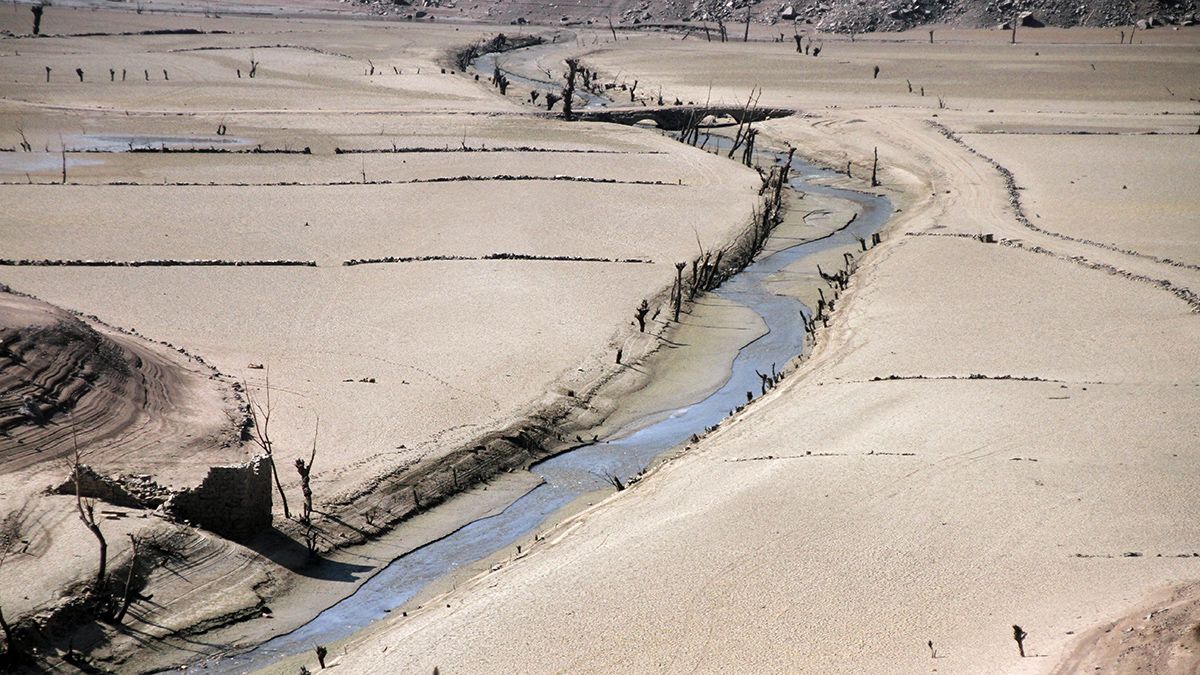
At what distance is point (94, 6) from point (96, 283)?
4093cm

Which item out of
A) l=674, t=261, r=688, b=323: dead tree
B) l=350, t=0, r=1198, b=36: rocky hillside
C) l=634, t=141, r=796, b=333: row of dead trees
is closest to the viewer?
l=674, t=261, r=688, b=323: dead tree

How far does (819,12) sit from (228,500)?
4745 centimetres

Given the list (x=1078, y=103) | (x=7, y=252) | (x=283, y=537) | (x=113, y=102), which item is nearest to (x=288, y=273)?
(x=7, y=252)

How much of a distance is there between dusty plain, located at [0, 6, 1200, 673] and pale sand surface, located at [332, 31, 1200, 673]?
0.04m

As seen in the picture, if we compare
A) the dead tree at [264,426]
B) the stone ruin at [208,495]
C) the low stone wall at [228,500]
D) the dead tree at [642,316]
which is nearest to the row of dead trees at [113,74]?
the dead tree at [642,316]

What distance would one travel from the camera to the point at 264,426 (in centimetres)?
1200

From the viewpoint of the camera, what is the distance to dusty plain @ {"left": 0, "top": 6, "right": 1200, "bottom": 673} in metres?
8.79

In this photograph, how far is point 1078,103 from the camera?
106ft

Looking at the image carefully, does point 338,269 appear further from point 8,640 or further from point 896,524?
point 896,524

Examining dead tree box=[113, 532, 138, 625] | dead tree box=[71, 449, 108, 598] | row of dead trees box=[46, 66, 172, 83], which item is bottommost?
dead tree box=[113, 532, 138, 625]

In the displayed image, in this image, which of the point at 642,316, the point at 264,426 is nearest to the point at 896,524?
the point at 264,426

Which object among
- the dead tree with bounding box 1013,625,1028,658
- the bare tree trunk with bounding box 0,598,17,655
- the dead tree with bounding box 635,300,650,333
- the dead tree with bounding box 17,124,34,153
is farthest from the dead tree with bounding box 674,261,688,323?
the dead tree with bounding box 17,124,34,153

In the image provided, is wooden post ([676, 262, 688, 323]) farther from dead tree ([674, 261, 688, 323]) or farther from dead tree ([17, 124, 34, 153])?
dead tree ([17, 124, 34, 153])

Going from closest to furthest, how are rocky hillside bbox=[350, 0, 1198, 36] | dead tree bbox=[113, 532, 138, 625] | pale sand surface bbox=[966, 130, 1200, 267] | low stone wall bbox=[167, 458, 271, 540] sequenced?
dead tree bbox=[113, 532, 138, 625] < low stone wall bbox=[167, 458, 271, 540] < pale sand surface bbox=[966, 130, 1200, 267] < rocky hillside bbox=[350, 0, 1198, 36]
